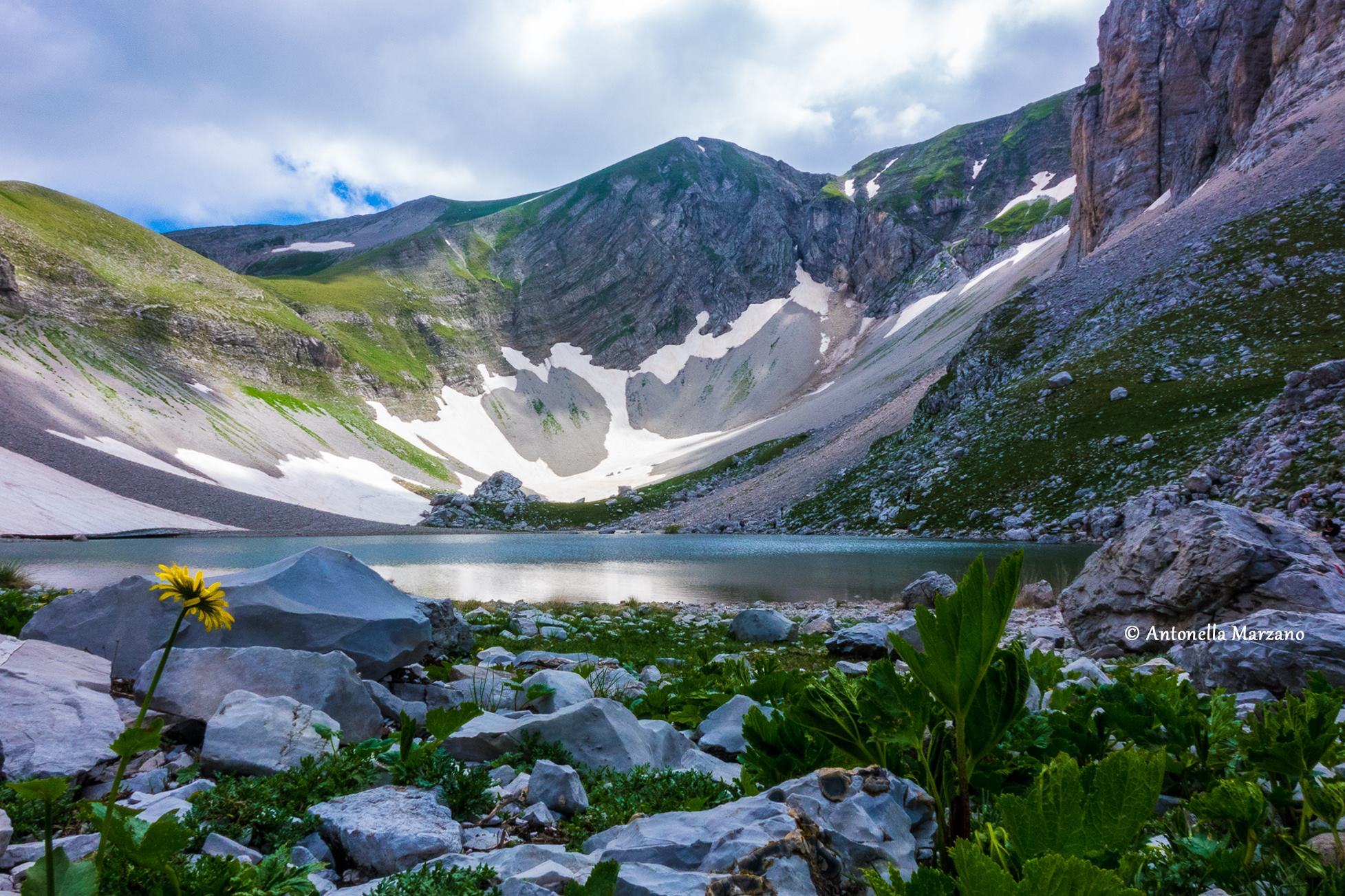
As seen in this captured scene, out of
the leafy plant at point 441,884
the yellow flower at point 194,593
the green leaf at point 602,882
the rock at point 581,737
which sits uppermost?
the yellow flower at point 194,593

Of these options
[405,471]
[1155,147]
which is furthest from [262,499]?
[1155,147]

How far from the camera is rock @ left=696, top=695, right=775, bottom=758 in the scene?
5.30 metres

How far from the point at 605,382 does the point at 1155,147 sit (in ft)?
416

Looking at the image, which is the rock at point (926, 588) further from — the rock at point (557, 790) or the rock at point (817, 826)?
the rock at point (817, 826)

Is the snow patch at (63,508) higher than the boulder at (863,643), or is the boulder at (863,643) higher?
the snow patch at (63,508)

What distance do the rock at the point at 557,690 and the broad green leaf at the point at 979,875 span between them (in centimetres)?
503

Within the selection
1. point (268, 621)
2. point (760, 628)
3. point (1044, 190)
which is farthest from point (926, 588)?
point (1044, 190)

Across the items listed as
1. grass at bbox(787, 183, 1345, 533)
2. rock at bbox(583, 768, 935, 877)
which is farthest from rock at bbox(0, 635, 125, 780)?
grass at bbox(787, 183, 1345, 533)

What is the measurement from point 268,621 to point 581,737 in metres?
4.29

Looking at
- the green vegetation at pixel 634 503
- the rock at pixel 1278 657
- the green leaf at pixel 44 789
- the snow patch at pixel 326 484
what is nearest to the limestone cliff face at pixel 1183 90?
the green vegetation at pixel 634 503

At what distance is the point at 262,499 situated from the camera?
9250 centimetres

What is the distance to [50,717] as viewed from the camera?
14.8 ft

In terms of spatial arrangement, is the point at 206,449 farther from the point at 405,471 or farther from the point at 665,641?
the point at 665,641

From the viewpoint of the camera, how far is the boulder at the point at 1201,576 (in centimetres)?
1023
